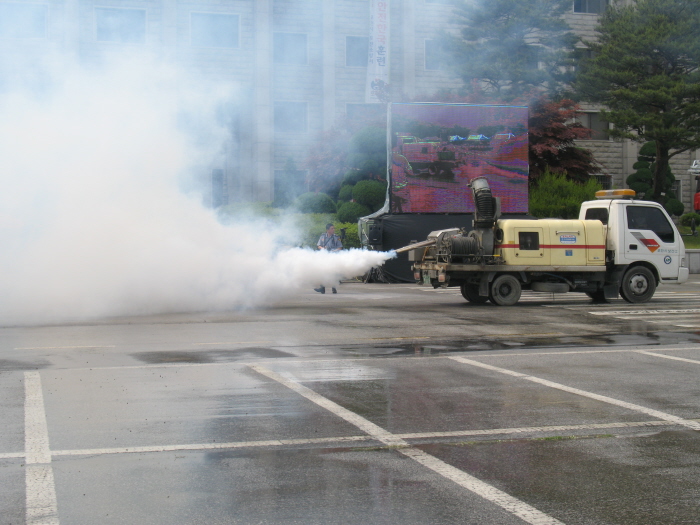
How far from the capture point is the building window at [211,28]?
506 inches

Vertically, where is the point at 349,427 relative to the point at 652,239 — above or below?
below

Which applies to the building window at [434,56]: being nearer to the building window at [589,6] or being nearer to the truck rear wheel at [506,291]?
the truck rear wheel at [506,291]

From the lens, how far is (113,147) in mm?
15422

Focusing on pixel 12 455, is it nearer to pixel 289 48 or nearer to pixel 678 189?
pixel 289 48

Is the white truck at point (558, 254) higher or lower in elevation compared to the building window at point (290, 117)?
lower

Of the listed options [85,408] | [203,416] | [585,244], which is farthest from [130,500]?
[585,244]

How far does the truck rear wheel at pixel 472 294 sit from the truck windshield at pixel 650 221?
339 cm

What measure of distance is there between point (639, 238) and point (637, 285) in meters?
0.99

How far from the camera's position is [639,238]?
56.3 ft

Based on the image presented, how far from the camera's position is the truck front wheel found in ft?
56.5

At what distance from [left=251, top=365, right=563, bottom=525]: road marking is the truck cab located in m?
11.1

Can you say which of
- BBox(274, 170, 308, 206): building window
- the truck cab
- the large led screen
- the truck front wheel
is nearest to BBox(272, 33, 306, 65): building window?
the truck cab

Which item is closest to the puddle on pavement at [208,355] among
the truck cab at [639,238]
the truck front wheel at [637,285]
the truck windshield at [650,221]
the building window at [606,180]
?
the truck cab at [639,238]

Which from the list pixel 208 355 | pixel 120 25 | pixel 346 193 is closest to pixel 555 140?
pixel 346 193
